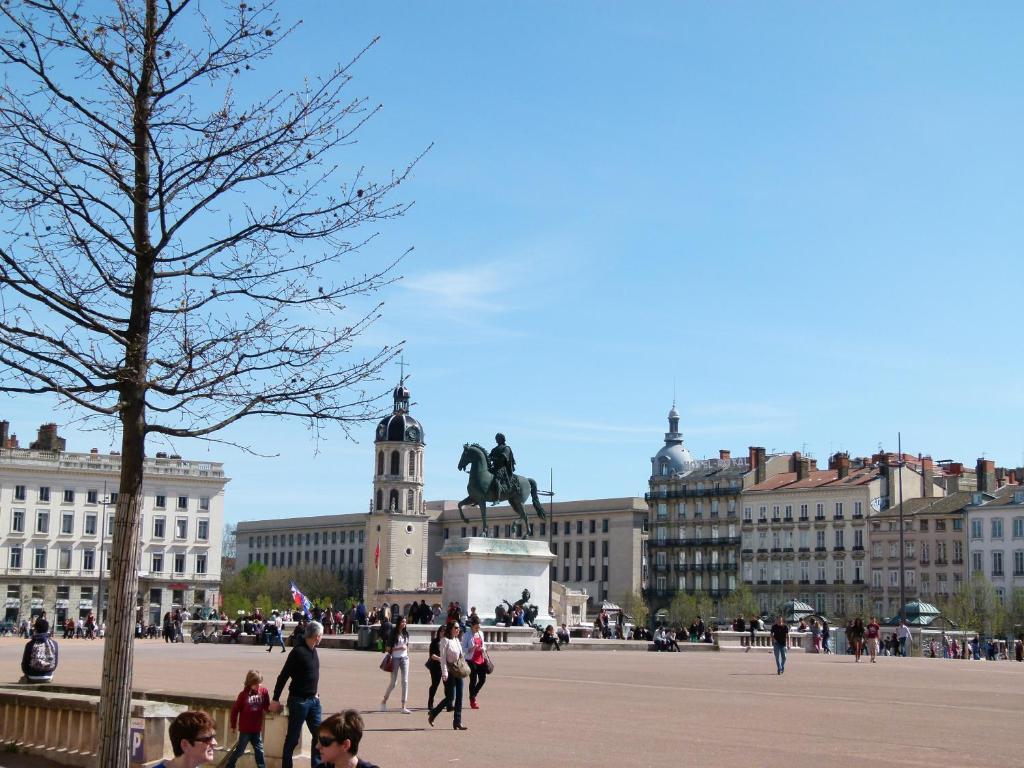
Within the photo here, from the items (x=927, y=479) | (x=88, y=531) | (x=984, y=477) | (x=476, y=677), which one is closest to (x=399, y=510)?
(x=88, y=531)

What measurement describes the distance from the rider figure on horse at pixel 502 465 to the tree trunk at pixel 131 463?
41104 millimetres

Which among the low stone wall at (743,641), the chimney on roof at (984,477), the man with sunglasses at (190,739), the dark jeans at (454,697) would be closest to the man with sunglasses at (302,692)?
the dark jeans at (454,697)

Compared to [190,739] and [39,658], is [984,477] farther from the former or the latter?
[190,739]

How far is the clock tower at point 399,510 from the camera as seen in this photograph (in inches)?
6457

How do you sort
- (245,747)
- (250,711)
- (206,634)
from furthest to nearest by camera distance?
(206,634) → (245,747) → (250,711)

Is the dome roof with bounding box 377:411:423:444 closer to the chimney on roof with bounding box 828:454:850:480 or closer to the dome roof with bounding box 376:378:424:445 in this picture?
the dome roof with bounding box 376:378:424:445

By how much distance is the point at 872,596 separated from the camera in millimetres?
115812

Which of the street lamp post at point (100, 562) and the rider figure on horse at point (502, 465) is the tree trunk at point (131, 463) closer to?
the rider figure on horse at point (502, 465)

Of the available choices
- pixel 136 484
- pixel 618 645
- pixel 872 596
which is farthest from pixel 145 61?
pixel 872 596

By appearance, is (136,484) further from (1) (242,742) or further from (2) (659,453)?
(2) (659,453)

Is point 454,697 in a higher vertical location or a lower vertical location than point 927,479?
lower

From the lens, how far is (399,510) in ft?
545

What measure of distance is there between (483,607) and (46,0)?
138ft

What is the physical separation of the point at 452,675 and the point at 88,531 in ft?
339
